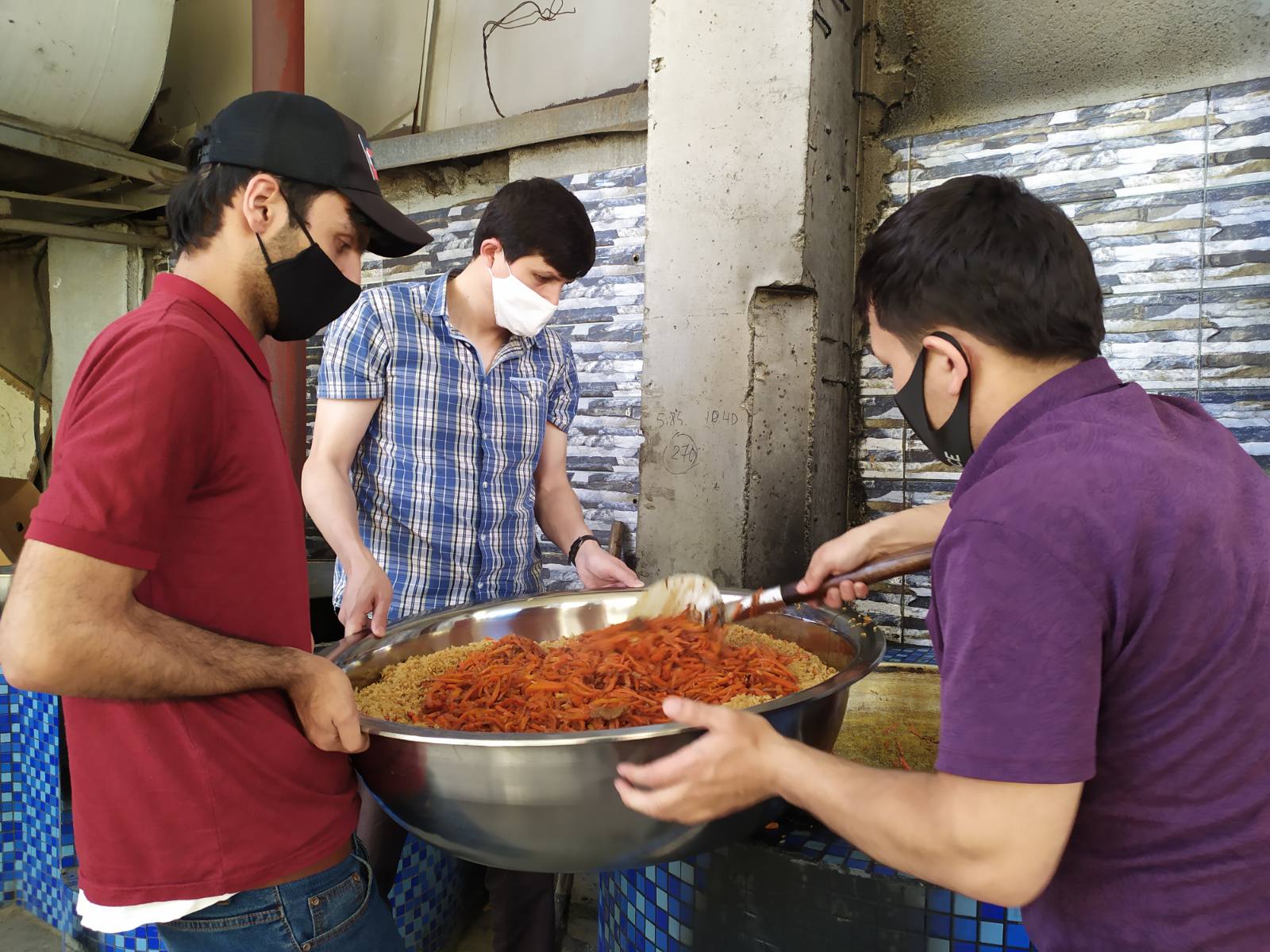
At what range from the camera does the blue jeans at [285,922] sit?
1.52m

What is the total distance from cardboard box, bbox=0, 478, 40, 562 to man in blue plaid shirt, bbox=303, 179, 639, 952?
11.2 ft

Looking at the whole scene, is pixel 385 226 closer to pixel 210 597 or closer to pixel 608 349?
pixel 210 597

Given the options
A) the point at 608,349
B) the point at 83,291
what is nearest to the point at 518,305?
the point at 608,349

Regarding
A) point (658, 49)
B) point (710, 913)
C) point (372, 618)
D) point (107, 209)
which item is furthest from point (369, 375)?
point (107, 209)

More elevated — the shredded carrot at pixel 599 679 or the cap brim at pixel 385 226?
the cap brim at pixel 385 226

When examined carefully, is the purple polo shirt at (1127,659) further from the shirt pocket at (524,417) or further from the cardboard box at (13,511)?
the cardboard box at (13,511)

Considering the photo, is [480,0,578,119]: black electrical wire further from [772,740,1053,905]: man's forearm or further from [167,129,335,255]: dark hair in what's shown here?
[772,740,1053,905]: man's forearm

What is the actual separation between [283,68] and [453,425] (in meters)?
3.95

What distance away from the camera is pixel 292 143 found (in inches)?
65.4

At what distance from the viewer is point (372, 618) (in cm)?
237

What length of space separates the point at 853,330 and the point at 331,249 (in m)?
A: 3.08

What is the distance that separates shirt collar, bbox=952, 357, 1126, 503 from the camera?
1.23m

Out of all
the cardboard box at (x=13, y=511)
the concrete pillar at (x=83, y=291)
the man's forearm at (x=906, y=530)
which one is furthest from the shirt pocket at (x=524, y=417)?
the concrete pillar at (x=83, y=291)

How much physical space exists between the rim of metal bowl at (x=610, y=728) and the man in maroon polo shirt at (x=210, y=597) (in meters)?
0.16
